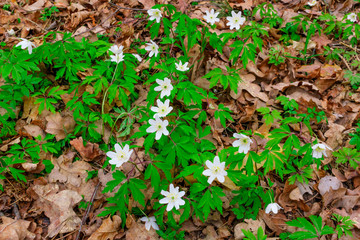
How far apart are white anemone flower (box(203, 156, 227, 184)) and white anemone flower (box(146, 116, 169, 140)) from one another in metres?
0.46

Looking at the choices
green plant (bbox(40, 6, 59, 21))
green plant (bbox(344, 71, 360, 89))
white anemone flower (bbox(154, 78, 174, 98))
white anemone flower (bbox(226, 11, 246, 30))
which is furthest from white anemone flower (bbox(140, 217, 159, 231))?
green plant (bbox(40, 6, 59, 21))

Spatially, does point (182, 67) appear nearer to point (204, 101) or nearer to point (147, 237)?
point (204, 101)

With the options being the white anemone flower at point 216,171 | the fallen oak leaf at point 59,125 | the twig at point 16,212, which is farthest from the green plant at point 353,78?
the twig at point 16,212

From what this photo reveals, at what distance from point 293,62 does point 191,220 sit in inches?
104

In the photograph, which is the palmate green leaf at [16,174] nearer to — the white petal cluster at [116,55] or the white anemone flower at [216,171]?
the white petal cluster at [116,55]

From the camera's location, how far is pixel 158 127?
7.22 ft

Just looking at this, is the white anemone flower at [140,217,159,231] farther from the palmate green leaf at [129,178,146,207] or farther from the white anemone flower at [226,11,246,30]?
the white anemone flower at [226,11,246,30]

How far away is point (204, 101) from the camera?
3152 mm

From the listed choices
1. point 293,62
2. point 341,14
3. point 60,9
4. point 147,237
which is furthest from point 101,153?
point 341,14

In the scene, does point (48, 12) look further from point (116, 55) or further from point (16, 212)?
point (16, 212)

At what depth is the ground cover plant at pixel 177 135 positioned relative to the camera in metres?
2.26

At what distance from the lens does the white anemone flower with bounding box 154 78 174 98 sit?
2.45m

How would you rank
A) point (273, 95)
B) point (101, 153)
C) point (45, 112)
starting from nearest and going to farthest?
point (101, 153)
point (45, 112)
point (273, 95)

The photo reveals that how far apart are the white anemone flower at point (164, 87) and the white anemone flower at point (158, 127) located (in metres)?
0.37
